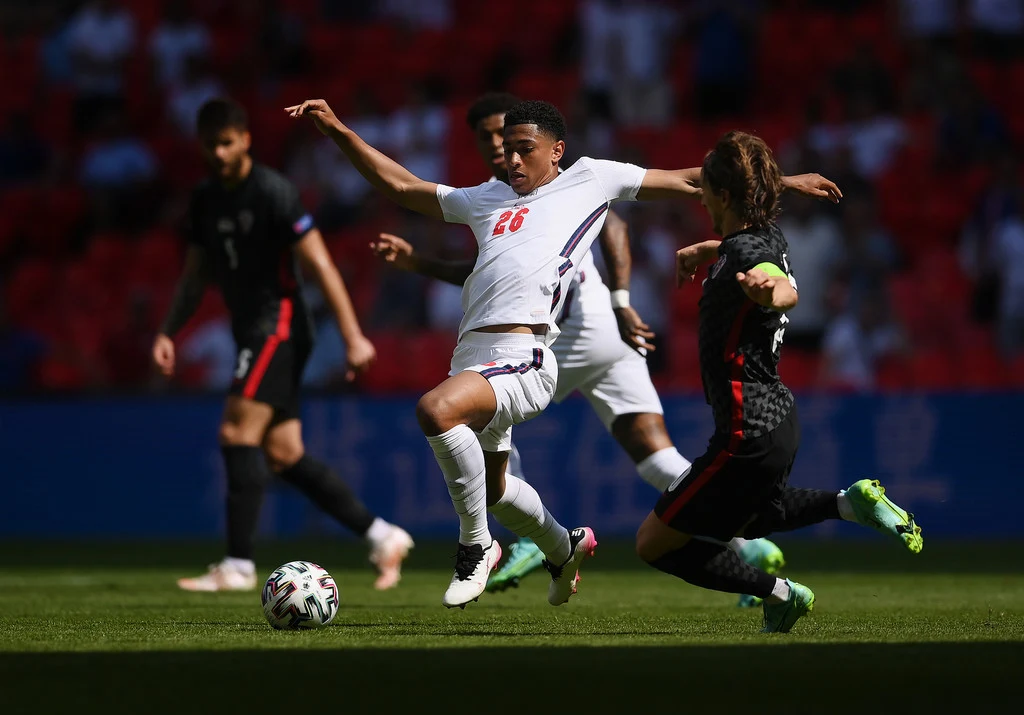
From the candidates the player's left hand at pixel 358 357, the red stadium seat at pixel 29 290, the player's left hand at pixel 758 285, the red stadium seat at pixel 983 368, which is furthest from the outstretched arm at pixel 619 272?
the red stadium seat at pixel 29 290

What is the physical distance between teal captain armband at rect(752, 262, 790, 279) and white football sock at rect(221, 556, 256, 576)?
351cm

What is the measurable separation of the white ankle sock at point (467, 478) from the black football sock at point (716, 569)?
31.0 inches

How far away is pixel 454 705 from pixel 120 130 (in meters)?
12.1

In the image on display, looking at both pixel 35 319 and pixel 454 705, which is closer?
pixel 454 705

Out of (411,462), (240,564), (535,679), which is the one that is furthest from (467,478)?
(411,462)

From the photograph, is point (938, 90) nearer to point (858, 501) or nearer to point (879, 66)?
point (879, 66)

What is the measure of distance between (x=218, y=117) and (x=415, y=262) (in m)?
1.81

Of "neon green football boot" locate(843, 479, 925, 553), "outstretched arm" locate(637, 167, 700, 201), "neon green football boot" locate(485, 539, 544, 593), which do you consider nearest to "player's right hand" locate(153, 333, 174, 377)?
"neon green football boot" locate(485, 539, 544, 593)

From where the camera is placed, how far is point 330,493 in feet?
24.1

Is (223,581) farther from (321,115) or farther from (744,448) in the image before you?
(744,448)

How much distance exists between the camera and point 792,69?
1470 cm

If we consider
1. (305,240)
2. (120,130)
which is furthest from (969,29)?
(305,240)

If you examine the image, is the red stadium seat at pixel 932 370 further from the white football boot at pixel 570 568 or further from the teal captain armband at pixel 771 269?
the teal captain armband at pixel 771 269

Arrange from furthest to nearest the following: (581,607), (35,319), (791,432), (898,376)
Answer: (35,319) < (898,376) < (581,607) < (791,432)
